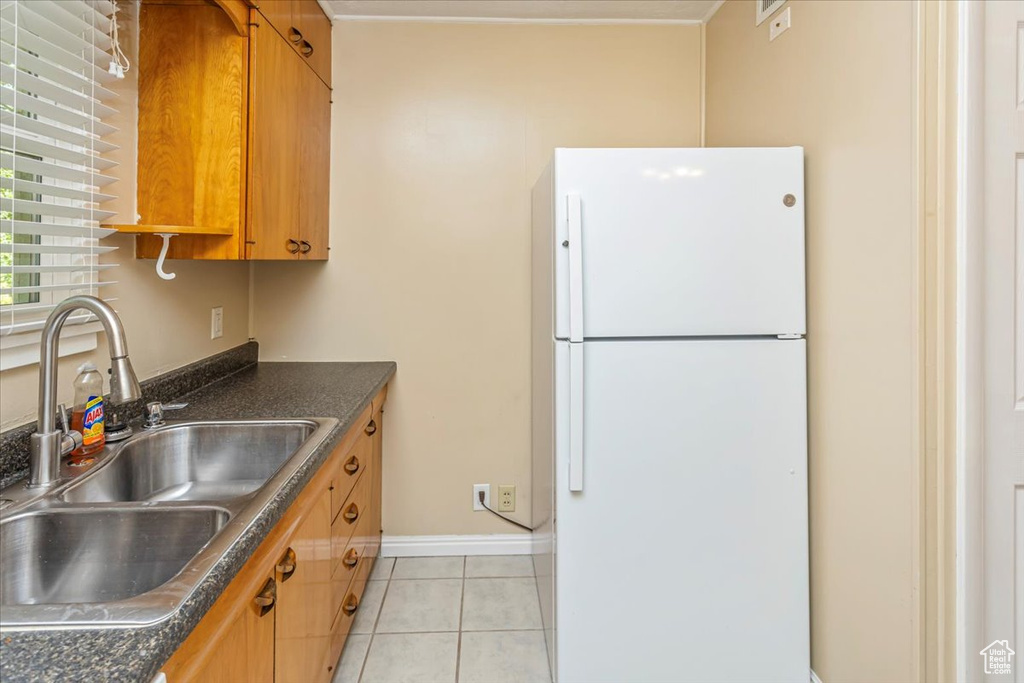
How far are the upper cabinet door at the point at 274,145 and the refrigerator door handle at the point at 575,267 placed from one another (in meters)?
0.97

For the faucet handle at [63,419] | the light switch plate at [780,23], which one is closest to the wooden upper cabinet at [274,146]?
the faucet handle at [63,419]

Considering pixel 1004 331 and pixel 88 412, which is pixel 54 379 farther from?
pixel 1004 331

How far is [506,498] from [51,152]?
201 centimetres

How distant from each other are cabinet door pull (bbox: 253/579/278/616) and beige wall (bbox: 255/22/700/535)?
1.42m

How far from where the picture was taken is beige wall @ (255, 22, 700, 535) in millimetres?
2449

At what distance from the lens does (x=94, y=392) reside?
1.35 m

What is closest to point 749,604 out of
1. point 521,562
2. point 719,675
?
point 719,675

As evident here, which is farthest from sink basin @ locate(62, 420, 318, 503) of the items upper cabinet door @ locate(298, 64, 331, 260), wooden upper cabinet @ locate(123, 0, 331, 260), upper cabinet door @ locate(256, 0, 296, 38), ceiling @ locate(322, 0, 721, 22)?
ceiling @ locate(322, 0, 721, 22)

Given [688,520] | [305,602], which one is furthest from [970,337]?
[305,602]

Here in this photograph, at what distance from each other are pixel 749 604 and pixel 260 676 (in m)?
1.33

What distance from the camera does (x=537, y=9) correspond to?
236 cm

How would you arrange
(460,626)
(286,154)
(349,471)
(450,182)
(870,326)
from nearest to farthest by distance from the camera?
1. (870,326)
2. (349,471)
3. (286,154)
4. (460,626)
5. (450,182)

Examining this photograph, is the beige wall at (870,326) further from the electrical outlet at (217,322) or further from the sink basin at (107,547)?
the electrical outlet at (217,322)

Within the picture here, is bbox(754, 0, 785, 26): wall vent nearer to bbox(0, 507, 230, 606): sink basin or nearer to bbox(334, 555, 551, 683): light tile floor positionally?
bbox(0, 507, 230, 606): sink basin
